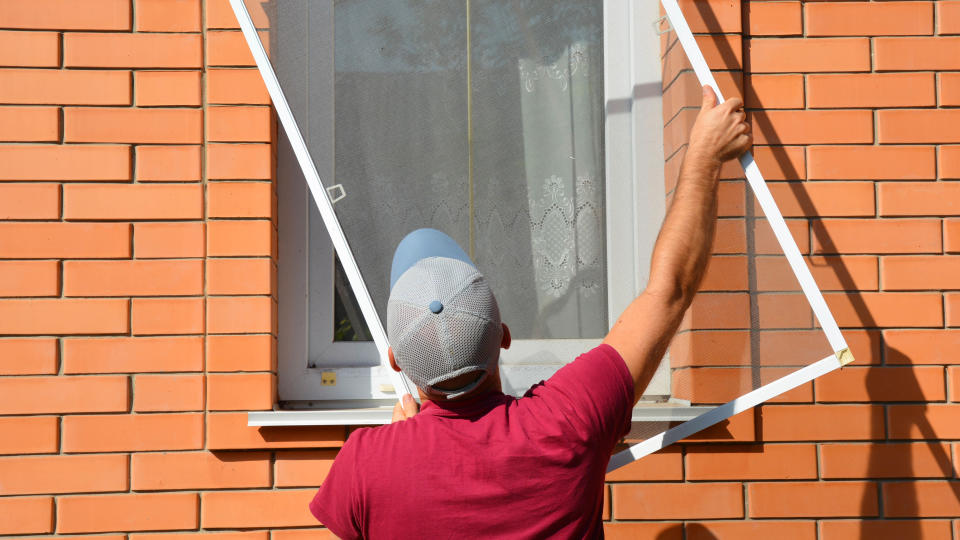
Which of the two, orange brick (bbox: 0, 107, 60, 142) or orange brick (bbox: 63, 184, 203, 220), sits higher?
orange brick (bbox: 0, 107, 60, 142)

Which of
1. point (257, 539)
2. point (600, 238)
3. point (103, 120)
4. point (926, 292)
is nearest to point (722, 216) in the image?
point (600, 238)

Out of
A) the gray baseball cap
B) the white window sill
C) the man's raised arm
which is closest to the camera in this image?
the gray baseball cap

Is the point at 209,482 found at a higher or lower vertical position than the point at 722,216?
lower

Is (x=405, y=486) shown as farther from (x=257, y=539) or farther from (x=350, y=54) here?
(x=257, y=539)

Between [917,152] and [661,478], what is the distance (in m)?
1.11

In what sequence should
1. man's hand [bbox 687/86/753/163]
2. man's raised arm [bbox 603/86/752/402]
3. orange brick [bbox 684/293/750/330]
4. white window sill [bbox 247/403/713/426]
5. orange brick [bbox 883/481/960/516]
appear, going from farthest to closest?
orange brick [bbox 883/481/960/516], white window sill [bbox 247/403/713/426], orange brick [bbox 684/293/750/330], man's hand [bbox 687/86/753/163], man's raised arm [bbox 603/86/752/402]

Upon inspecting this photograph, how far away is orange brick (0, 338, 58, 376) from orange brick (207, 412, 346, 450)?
17.4 inches

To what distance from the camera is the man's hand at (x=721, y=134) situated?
162cm

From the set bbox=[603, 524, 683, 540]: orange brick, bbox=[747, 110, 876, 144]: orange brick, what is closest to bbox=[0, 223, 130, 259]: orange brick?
bbox=[603, 524, 683, 540]: orange brick

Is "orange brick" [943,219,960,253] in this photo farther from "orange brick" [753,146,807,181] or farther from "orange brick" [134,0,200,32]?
"orange brick" [134,0,200,32]

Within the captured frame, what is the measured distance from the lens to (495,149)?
1876 millimetres

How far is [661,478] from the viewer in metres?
2.33

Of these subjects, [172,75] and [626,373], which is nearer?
[626,373]

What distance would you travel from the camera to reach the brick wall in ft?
7.54
